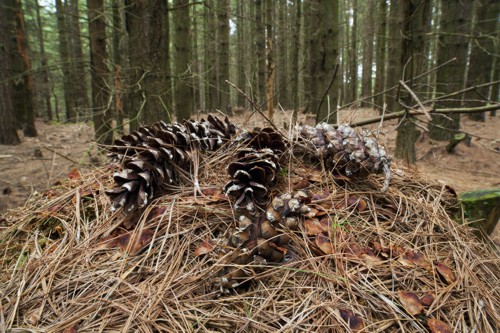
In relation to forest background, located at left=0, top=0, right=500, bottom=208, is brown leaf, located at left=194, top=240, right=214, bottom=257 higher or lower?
lower

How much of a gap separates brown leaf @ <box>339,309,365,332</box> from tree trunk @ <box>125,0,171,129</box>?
2349 millimetres

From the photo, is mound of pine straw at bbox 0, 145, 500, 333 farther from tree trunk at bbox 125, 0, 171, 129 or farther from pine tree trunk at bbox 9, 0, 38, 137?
pine tree trunk at bbox 9, 0, 38, 137

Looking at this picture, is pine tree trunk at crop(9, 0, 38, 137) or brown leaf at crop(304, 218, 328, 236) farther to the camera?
pine tree trunk at crop(9, 0, 38, 137)

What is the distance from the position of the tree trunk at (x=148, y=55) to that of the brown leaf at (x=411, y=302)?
2409mm

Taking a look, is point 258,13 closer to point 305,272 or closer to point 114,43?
point 114,43

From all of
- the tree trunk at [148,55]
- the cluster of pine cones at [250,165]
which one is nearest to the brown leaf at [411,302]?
the cluster of pine cones at [250,165]

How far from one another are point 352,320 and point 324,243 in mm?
282

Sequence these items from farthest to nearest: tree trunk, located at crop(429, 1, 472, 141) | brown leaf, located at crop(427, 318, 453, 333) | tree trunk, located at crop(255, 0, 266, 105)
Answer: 1. tree trunk, located at crop(255, 0, 266, 105)
2. tree trunk, located at crop(429, 1, 472, 141)
3. brown leaf, located at crop(427, 318, 453, 333)

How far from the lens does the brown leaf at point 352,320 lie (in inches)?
35.5

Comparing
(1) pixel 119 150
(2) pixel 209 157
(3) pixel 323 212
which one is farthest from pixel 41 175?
(3) pixel 323 212

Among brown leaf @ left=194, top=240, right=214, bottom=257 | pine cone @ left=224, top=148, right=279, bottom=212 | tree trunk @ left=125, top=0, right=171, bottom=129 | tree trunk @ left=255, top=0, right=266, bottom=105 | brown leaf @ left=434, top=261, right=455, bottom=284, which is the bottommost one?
Answer: brown leaf @ left=434, top=261, right=455, bottom=284

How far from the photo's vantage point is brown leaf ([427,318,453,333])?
898mm

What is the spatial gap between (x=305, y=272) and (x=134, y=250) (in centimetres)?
67

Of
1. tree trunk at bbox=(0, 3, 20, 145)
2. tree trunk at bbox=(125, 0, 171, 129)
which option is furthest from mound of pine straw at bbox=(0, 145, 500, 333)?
tree trunk at bbox=(0, 3, 20, 145)
